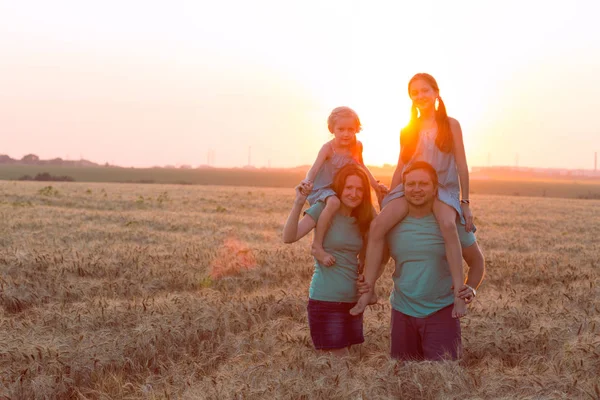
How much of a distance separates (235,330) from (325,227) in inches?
78.6

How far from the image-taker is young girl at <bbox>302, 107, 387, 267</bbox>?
5.02 meters

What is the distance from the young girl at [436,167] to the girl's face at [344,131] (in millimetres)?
517

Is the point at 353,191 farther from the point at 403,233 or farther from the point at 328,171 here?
the point at 403,233

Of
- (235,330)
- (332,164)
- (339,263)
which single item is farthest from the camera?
(235,330)

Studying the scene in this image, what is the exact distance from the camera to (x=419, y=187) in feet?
15.6

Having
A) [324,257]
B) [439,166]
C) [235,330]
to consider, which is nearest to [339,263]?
[324,257]

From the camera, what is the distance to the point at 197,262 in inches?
397

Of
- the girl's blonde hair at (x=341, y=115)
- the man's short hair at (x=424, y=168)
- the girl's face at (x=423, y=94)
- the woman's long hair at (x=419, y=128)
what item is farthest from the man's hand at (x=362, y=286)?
the girl's face at (x=423, y=94)

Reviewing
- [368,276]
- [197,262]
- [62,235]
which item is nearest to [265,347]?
[368,276]

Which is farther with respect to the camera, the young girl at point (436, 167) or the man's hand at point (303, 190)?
the man's hand at point (303, 190)

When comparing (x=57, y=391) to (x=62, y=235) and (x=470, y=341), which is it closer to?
(x=470, y=341)

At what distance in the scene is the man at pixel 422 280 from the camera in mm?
4805

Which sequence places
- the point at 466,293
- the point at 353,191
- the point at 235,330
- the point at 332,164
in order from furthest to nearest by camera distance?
1. the point at 235,330
2. the point at 332,164
3. the point at 353,191
4. the point at 466,293

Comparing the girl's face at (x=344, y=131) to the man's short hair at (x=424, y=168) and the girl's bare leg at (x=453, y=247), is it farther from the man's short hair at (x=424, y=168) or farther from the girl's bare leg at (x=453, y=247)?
the girl's bare leg at (x=453, y=247)
